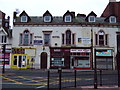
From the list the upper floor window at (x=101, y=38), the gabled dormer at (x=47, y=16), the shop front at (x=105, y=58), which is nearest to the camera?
the shop front at (x=105, y=58)

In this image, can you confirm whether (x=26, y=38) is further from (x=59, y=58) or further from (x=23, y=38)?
(x=59, y=58)

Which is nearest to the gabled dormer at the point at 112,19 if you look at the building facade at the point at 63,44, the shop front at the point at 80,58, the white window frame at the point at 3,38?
the building facade at the point at 63,44

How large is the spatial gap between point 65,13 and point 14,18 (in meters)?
9.04

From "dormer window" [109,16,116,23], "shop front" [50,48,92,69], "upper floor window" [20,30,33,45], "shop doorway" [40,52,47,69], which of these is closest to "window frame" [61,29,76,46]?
"shop front" [50,48,92,69]

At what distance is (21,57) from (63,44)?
734 centimetres

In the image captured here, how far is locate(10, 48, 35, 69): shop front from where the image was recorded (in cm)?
2808

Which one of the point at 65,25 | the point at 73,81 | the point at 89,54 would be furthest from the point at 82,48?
the point at 73,81

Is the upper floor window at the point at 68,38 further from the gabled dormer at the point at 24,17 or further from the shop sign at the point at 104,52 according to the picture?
the gabled dormer at the point at 24,17

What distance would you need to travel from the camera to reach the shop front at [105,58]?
28163 mm

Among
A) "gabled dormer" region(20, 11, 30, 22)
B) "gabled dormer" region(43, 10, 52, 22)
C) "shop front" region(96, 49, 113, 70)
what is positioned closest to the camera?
"shop front" region(96, 49, 113, 70)

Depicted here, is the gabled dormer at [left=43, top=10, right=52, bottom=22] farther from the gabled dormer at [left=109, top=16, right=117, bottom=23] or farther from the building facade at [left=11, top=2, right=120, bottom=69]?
the gabled dormer at [left=109, top=16, right=117, bottom=23]

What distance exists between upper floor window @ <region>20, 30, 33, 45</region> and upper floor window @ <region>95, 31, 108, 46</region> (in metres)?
11.2

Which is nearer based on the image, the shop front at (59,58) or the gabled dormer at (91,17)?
the shop front at (59,58)

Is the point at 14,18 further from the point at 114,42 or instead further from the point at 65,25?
the point at 114,42
